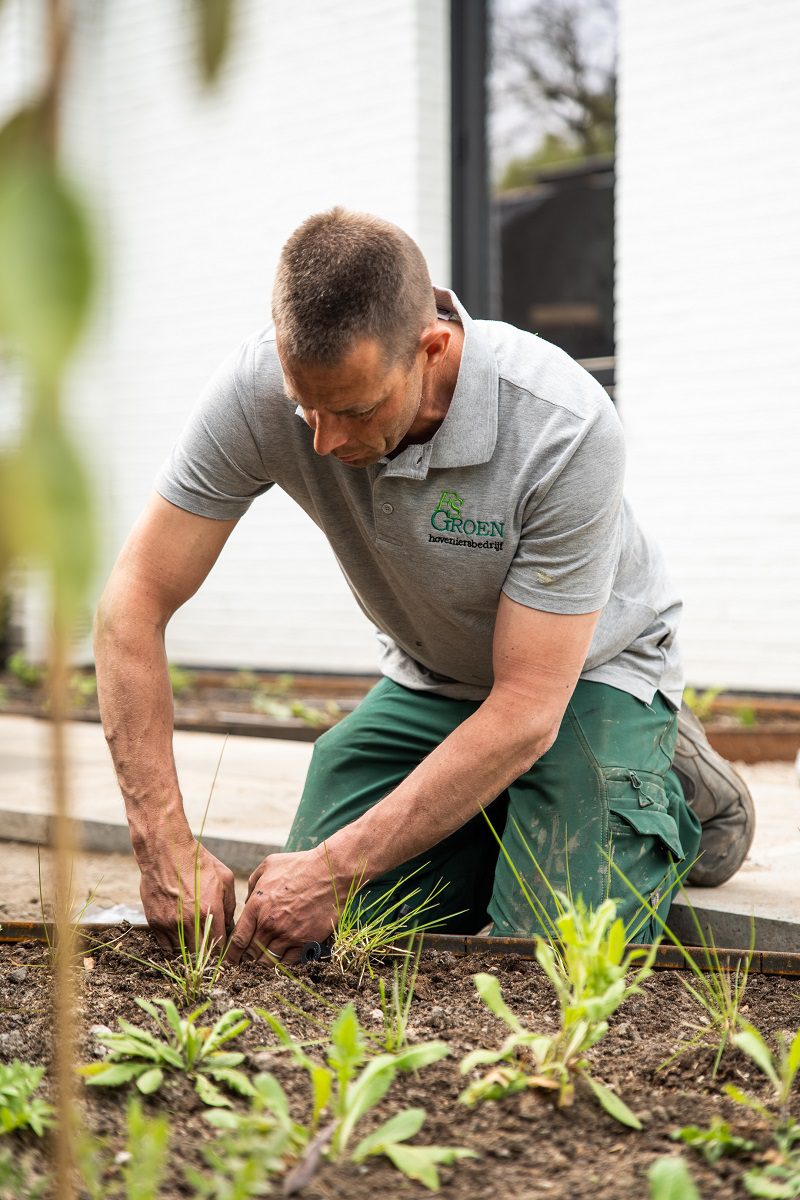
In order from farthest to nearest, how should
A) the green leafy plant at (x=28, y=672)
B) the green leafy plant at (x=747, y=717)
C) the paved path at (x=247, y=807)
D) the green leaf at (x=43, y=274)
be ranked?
the green leafy plant at (x=28, y=672) < the green leafy plant at (x=747, y=717) < the paved path at (x=247, y=807) < the green leaf at (x=43, y=274)

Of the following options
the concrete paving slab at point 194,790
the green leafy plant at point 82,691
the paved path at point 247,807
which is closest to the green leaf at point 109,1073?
the paved path at point 247,807

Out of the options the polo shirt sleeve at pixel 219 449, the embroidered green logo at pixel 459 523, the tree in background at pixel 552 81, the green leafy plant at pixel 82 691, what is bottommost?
the green leafy plant at pixel 82 691

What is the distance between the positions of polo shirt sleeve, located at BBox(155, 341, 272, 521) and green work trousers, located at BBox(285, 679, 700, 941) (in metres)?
0.65

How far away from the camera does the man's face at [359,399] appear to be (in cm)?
189

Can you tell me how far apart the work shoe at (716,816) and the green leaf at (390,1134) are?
154cm

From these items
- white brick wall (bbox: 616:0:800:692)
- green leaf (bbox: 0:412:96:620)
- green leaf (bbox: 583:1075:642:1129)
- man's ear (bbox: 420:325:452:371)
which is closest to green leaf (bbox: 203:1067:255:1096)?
green leaf (bbox: 583:1075:642:1129)

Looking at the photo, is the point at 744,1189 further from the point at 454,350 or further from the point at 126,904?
the point at 126,904

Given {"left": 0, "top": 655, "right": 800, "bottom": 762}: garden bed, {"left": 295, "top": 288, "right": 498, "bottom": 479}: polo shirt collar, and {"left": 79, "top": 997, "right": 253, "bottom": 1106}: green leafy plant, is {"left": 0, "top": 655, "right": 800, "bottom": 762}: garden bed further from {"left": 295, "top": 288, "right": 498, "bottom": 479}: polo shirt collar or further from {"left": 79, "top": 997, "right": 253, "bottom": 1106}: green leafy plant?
{"left": 79, "top": 997, "right": 253, "bottom": 1106}: green leafy plant

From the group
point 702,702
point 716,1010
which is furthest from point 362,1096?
point 702,702

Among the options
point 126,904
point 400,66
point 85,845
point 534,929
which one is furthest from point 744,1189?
→ point 400,66

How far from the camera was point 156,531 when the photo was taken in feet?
7.44

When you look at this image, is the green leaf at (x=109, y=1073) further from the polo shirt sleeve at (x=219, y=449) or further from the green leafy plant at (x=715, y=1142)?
the polo shirt sleeve at (x=219, y=449)

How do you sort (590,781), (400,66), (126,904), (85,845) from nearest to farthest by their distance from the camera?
(590,781), (126,904), (85,845), (400,66)

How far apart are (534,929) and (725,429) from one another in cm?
349
